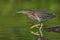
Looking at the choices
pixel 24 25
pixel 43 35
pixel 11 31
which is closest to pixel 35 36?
pixel 43 35

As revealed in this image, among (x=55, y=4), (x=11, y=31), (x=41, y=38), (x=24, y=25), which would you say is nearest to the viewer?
(x=41, y=38)

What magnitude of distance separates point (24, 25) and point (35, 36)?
6.04ft

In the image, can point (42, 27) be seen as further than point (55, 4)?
No

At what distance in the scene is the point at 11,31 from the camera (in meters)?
11.0

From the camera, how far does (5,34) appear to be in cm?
1058

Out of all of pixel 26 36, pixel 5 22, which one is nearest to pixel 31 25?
pixel 5 22

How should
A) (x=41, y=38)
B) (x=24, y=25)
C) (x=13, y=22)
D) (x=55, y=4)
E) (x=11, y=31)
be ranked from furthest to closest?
1. (x=55, y=4)
2. (x=13, y=22)
3. (x=24, y=25)
4. (x=11, y=31)
5. (x=41, y=38)

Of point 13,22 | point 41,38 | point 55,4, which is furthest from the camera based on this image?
point 55,4

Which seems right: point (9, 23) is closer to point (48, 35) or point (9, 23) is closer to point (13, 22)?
point (13, 22)

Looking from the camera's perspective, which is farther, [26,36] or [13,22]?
[13,22]

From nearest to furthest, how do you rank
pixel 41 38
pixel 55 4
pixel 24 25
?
pixel 41 38 < pixel 24 25 < pixel 55 4

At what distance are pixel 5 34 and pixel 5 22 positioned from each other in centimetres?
249

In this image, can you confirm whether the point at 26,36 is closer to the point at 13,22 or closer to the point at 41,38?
the point at 41,38

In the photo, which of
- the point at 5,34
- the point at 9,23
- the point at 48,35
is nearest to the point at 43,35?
the point at 48,35
